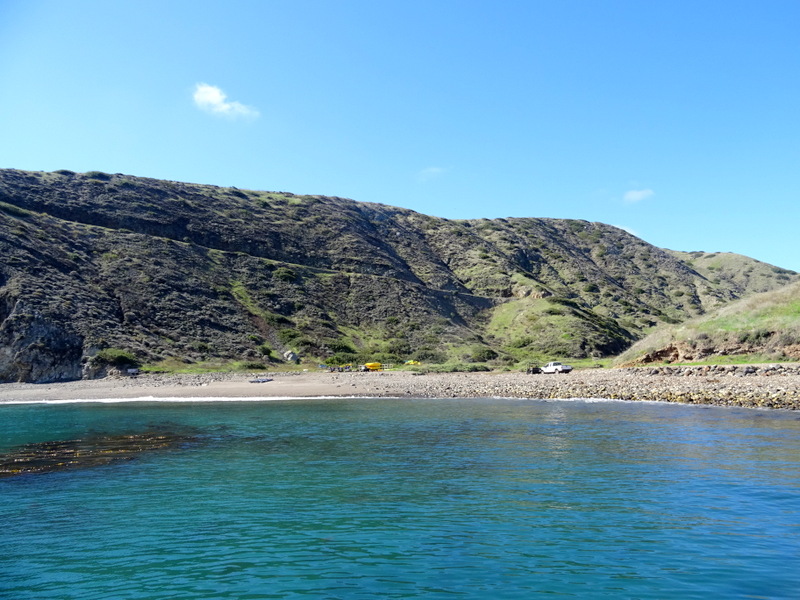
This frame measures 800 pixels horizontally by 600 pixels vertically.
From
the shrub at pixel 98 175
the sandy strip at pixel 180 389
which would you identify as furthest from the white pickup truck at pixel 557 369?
the shrub at pixel 98 175

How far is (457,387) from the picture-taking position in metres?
41.9

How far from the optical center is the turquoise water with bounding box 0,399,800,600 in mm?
8219

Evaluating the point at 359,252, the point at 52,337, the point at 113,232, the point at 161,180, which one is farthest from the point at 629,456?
the point at 161,180

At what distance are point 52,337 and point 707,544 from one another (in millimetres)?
58813

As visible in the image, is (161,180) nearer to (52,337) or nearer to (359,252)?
(359,252)

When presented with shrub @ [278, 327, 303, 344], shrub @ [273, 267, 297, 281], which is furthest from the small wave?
shrub @ [273, 267, 297, 281]

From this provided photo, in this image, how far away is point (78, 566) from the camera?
9.19 meters

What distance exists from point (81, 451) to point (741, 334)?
40931mm

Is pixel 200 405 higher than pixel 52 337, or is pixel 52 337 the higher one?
pixel 52 337

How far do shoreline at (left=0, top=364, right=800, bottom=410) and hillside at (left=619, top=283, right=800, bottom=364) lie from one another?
3.04 metres

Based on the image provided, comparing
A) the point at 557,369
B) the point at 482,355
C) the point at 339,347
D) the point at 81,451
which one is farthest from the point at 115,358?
the point at 557,369

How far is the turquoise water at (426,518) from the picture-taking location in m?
8.22

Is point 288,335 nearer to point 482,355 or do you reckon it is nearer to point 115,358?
point 115,358

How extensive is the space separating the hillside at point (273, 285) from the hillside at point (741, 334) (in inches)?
1102
